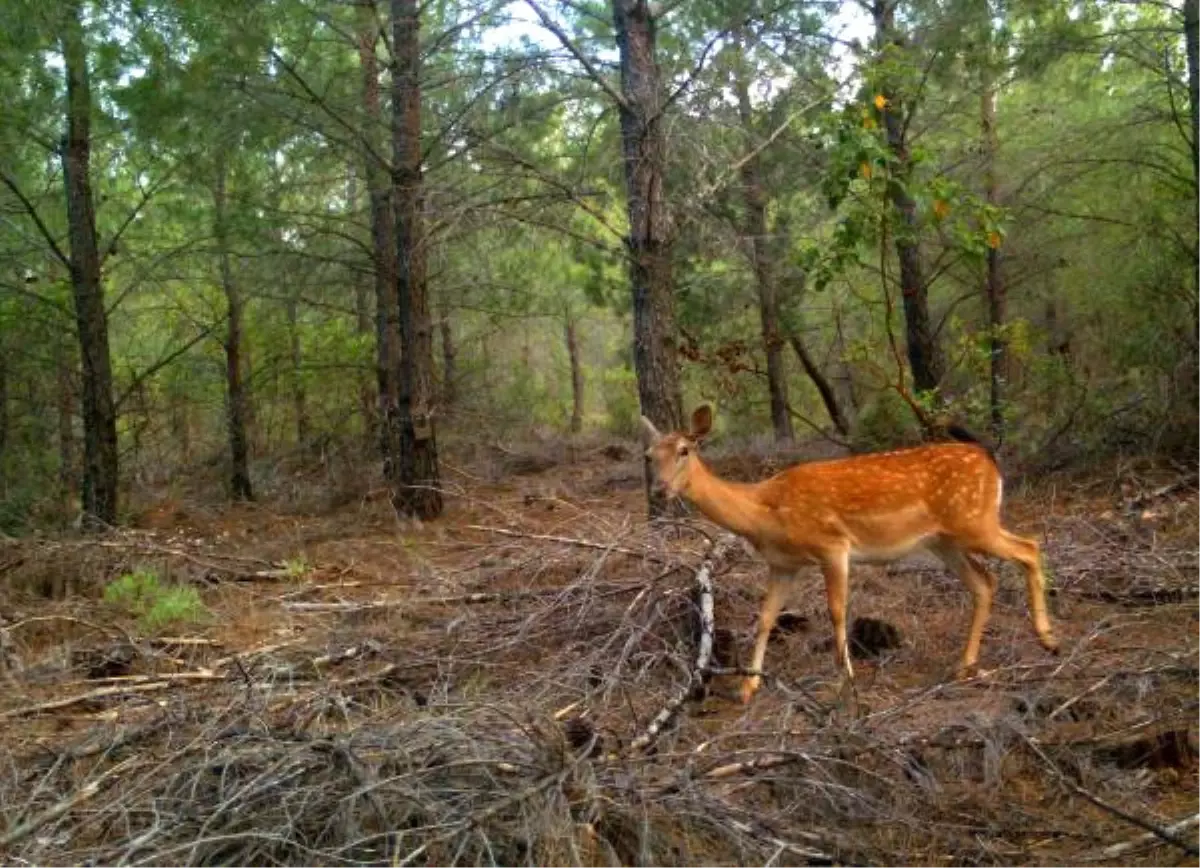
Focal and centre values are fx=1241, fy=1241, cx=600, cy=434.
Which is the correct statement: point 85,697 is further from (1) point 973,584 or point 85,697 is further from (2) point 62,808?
(1) point 973,584

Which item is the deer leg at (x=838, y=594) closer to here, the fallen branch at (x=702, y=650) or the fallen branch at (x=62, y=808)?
the fallen branch at (x=702, y=650)

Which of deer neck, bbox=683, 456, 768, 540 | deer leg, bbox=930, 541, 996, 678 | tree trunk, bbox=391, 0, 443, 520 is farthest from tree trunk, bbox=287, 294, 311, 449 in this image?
deer leg, bbox=930, 541, 996, 678

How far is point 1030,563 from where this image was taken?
7.33m

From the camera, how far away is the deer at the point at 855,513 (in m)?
7.07

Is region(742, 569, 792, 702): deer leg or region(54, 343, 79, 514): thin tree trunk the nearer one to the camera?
region(742, 569, 792, 702): deer leg

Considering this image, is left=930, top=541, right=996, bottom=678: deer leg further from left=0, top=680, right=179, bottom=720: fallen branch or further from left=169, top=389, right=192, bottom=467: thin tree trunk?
left=169, top=389, right=192, bottom=467: thin tree trunk

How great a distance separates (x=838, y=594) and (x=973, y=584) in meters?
1.01

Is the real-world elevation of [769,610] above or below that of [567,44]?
below

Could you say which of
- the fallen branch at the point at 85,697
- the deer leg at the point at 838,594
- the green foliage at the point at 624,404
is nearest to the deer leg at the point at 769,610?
the deer leg at the point at 838,594

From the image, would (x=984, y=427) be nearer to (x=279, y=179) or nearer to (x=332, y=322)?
(x=279, y=179)

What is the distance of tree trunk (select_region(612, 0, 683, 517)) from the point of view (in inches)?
381

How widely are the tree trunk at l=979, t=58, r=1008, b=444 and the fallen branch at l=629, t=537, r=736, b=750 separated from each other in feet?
18.7

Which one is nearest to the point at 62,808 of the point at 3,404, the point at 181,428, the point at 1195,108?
the point at 1195,108

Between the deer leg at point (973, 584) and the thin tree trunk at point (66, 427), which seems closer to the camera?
the deer leg at point (973, 584)
